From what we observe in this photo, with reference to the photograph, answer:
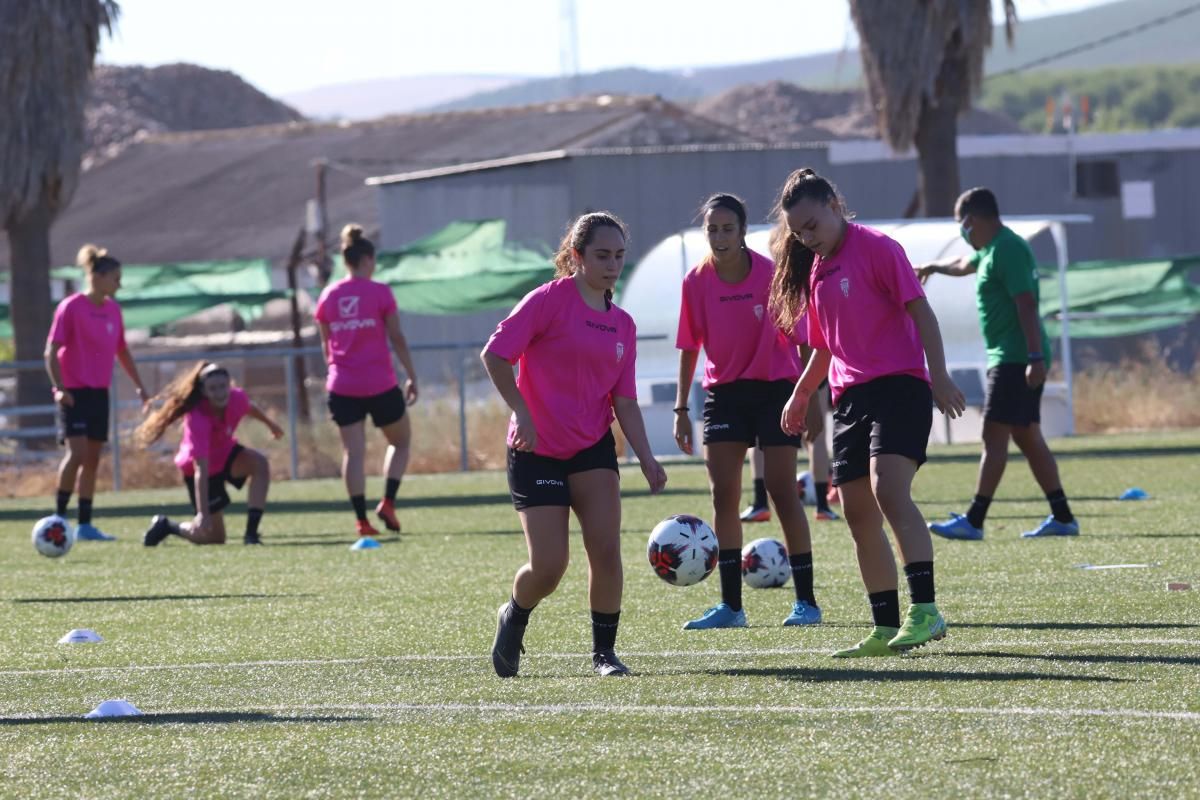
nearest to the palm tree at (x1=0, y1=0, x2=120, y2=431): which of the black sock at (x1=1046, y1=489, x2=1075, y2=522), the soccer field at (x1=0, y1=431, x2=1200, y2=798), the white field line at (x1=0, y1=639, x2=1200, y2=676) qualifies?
the soccer field at (x1=0, y1=431, x2=1200, y2=798)

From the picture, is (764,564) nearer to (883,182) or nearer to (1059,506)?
(1059,506)

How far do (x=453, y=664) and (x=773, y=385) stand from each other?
202 centimetres

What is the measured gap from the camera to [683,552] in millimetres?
8680

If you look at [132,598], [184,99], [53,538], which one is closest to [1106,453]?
[53,538]

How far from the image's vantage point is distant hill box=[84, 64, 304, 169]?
103m

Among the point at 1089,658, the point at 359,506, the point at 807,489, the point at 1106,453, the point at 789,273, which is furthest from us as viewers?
the point at 1106,453

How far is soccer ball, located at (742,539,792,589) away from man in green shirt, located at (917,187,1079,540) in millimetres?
2071

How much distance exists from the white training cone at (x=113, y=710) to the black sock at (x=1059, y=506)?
23.3 feet

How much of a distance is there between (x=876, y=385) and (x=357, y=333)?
7.40 meters

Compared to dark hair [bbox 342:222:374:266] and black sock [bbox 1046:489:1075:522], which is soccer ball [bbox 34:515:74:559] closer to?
dark hair [bbox 342:222:374:266]

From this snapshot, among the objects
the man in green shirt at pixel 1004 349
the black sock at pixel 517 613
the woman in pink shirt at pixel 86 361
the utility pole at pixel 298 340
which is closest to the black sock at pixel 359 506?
the woman in pink shirt at pixel 86 361

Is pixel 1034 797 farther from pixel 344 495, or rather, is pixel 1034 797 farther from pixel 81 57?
pixel 81 57

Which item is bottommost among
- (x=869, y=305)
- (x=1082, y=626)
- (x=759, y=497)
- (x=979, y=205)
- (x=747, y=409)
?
(x=759, y=497)

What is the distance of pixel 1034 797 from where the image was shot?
537 cm
